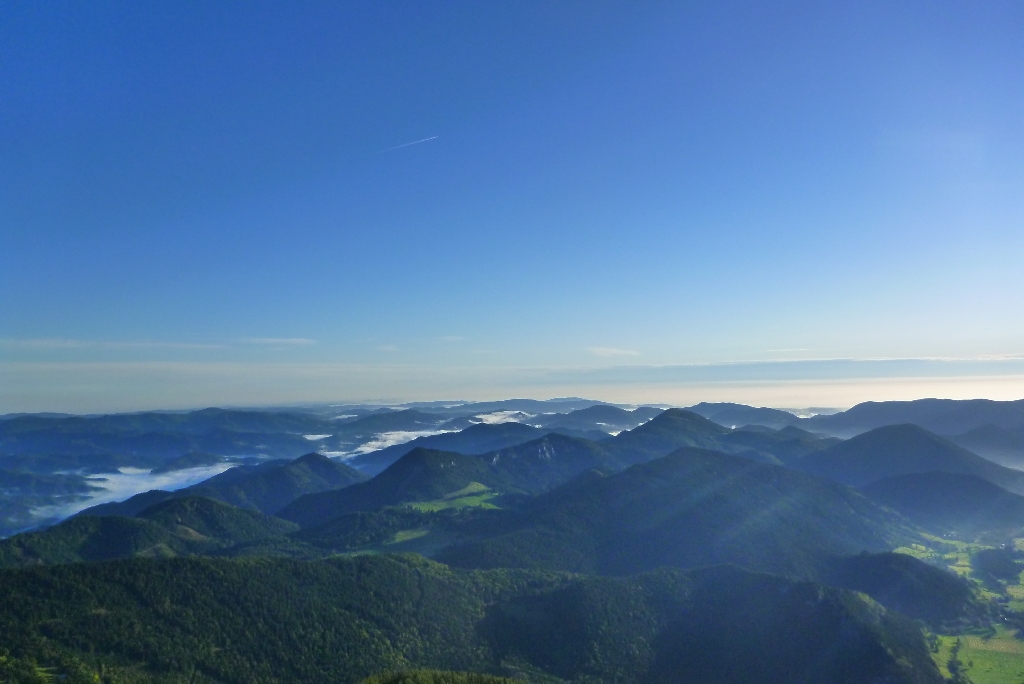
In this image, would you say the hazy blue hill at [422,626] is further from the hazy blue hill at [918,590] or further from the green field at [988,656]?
the hazy blue hill at [918,590]

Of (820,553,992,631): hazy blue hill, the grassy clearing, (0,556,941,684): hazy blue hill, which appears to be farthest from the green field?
(820,553,992,631): hazy blue hill

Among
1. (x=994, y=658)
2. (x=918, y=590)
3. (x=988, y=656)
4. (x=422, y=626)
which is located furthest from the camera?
(x=918, y=590)

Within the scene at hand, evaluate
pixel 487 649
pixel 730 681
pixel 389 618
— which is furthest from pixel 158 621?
pixel 730 681

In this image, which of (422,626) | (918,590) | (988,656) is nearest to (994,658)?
(988,656)

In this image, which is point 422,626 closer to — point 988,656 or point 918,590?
point 988,656

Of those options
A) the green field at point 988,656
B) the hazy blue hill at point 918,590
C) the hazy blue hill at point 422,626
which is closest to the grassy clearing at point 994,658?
the green field at point 988,656

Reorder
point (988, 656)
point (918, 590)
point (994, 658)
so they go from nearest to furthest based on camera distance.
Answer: point (994, 658)
point (988, 656)
point (918, 590)

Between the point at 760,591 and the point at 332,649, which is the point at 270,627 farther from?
the point at 760,591
